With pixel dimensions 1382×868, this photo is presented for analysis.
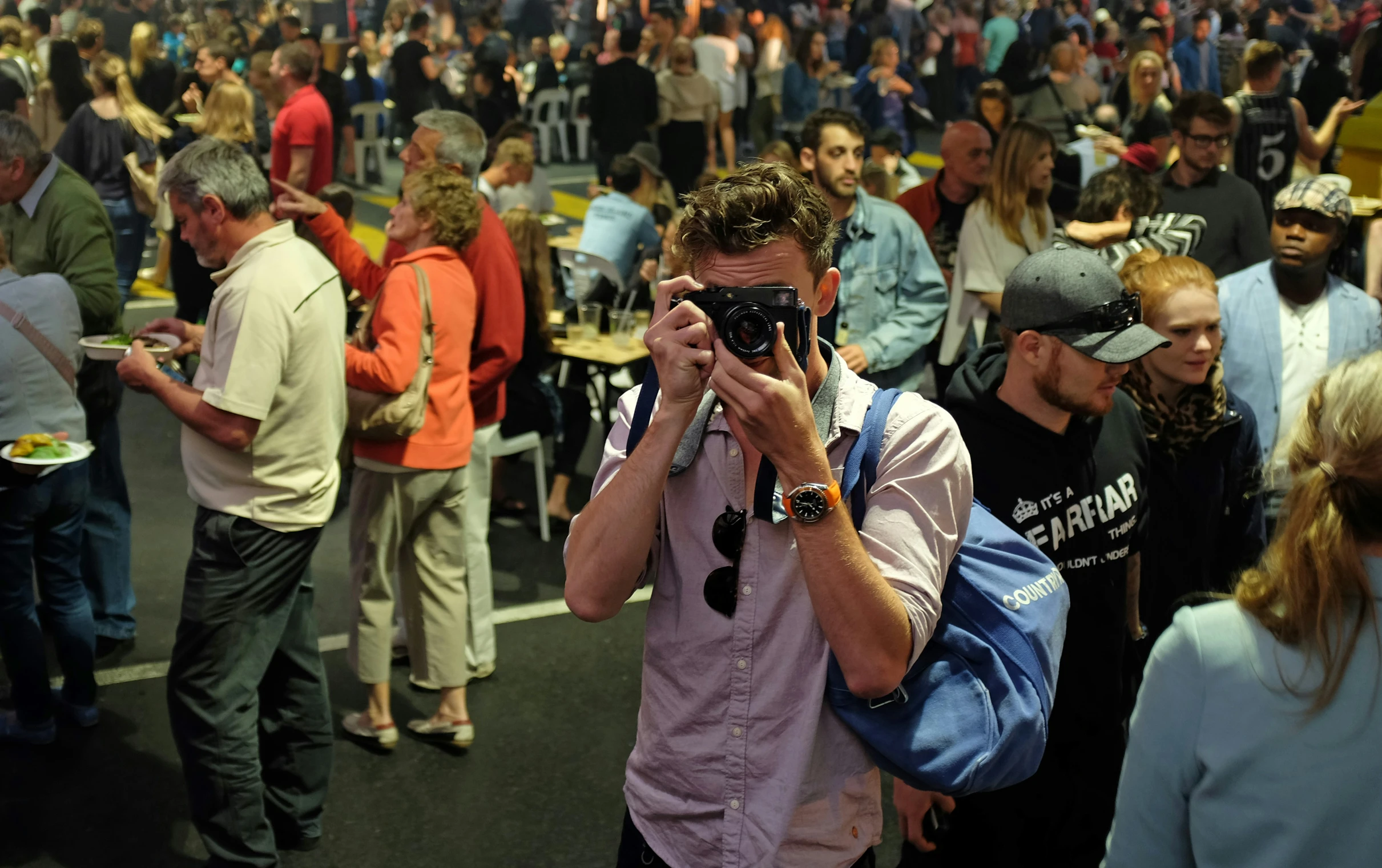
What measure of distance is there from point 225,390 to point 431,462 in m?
1.10

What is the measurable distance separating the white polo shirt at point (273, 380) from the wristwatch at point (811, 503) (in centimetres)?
224

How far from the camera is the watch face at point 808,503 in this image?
180cm

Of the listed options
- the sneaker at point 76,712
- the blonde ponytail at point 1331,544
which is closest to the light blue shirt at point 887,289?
the sneaker at point 76,712

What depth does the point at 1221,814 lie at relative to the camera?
63.5 inches

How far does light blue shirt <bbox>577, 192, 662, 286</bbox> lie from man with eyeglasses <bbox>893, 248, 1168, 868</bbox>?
449 centimetres

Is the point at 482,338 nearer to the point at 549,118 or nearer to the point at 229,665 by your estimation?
the point at 229,665

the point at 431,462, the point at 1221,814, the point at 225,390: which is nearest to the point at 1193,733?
the point at 1221,814

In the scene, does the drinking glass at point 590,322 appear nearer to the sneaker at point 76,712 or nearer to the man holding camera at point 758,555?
the sneaker at point 76,712

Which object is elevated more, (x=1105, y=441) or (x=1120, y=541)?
(x=1105, y=441)

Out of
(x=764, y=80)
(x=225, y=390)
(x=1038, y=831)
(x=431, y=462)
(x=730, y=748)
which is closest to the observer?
(x=730, y=748)

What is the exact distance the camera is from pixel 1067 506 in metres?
2.92

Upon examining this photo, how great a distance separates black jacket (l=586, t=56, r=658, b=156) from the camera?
40.8 feet

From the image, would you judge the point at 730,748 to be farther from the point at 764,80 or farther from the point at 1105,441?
the point at 764,80

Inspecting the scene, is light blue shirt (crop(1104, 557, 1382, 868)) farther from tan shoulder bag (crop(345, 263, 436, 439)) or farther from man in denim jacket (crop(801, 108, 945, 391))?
man in denim jacket (crop(801, 108, 945, 391))
